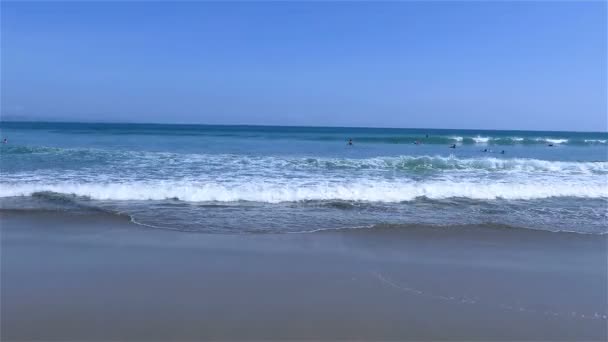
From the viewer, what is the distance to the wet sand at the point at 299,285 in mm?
4016

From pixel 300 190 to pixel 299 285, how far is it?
5.84m

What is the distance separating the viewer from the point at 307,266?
222 inches

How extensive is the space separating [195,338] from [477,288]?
10.7 feet

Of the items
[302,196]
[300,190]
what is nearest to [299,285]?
[302,196]

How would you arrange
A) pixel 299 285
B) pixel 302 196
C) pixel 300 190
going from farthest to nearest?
pixel 300 190, pixel 302 196, pixel 299 285

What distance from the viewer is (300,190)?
35.4 ft

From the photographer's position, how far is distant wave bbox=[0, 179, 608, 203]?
10172 mm

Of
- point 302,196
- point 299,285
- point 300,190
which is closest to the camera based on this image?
point 299,285

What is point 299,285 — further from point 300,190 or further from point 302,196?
point 300,190

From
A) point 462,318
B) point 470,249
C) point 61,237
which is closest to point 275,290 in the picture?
point 462,318

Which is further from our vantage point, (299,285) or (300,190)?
(300,190)

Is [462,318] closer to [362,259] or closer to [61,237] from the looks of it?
[362,259]

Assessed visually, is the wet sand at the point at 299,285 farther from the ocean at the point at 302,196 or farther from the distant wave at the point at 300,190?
the distant wave at the point at 300,190

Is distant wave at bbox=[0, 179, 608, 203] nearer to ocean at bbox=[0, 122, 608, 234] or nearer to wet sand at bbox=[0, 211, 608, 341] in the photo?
ocean at bbox=[0, 122, 608, 234]
